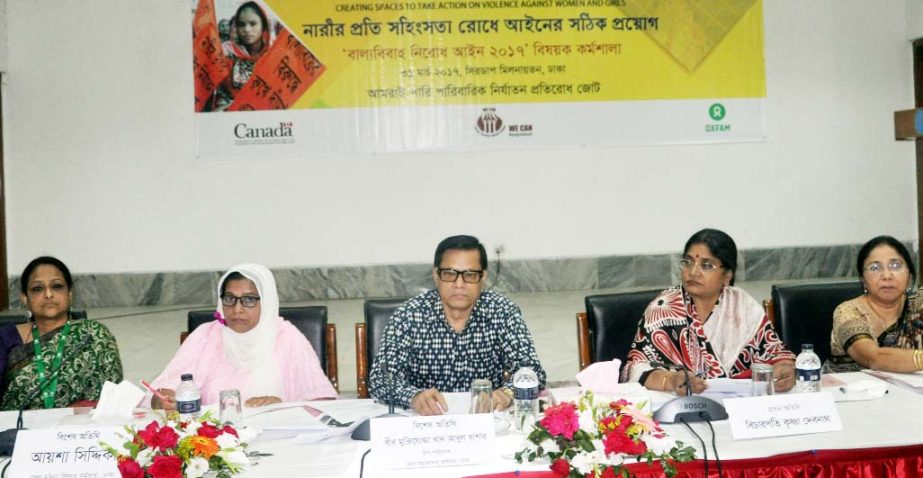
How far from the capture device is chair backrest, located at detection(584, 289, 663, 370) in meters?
3.36

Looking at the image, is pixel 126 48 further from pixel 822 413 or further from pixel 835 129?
pixel 822 413

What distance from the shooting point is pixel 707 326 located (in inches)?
124

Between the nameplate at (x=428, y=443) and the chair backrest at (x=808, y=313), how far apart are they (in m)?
1.75

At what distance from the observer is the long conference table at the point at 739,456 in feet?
6.86

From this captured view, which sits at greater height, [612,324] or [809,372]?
[612,324]

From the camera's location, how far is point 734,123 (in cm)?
847

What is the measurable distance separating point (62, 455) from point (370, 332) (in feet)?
4.54

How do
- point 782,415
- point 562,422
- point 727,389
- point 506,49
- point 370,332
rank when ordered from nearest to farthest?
point 562,422 < point 782,415 < point 727,389 < point 370,332 < point 506,49

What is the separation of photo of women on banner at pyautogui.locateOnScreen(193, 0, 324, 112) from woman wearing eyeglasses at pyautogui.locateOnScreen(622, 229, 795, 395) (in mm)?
5521

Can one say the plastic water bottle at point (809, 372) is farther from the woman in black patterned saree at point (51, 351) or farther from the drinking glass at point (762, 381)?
the woman in black patterned saree at point (51, 351)

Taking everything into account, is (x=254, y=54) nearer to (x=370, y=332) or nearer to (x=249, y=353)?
(x=370, y=332)

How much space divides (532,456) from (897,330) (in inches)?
69.2

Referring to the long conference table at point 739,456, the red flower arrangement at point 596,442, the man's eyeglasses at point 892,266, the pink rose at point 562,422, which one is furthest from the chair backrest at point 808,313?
the pink rose at point 562,422

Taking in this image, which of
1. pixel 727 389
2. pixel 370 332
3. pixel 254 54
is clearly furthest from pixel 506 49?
pixel 727 389
